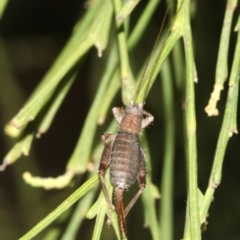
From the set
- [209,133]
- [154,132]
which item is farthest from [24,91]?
[209,133]

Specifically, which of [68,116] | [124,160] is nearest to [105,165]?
[124,160]

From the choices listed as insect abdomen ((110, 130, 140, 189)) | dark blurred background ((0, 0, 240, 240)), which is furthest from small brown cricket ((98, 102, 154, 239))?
dark blurred background ((0, 0, 240, 240))

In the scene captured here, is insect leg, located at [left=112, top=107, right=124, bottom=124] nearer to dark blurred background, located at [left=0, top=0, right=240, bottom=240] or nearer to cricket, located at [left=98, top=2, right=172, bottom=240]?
cricket, located at [left=98, top=2, right=172, bottom=240]

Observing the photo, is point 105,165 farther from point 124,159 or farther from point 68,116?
point 68,116

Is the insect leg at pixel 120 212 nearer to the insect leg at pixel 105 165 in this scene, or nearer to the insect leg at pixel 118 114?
the insect leg at pixel 105 165

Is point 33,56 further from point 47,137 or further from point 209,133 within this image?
point 209,133

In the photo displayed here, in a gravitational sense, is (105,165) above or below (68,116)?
below

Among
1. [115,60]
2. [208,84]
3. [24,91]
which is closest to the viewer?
[115,60]
